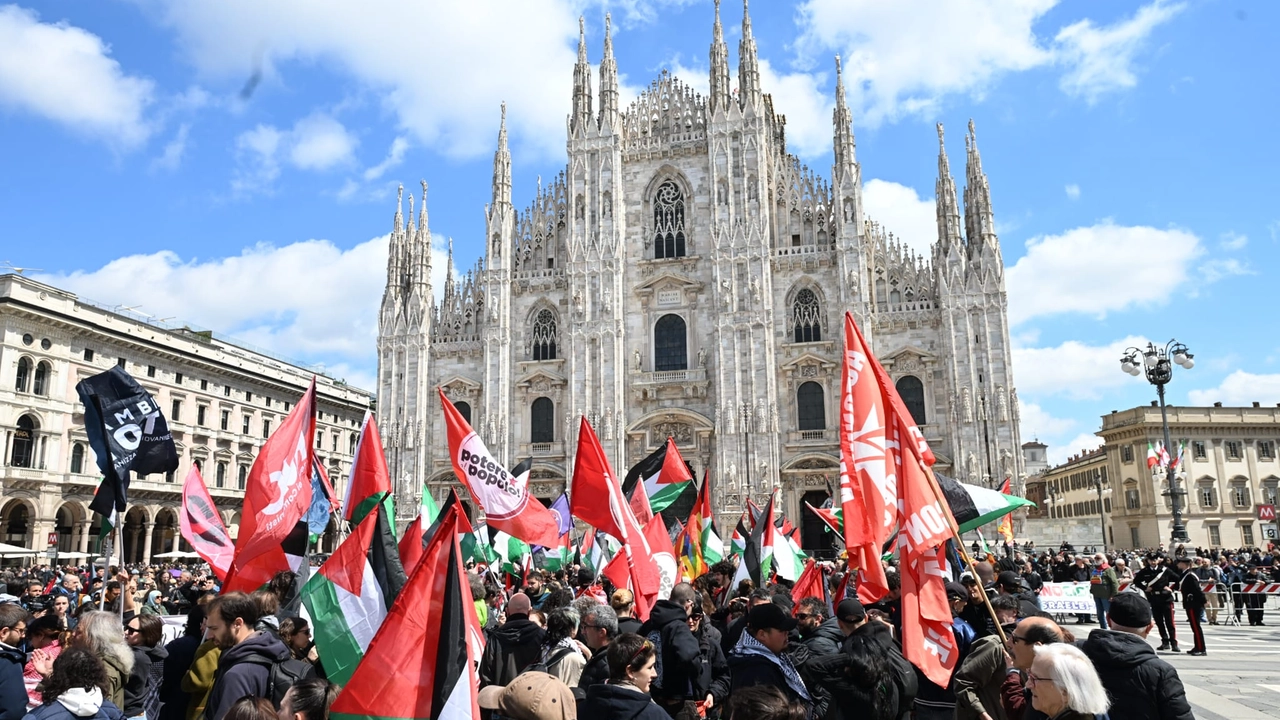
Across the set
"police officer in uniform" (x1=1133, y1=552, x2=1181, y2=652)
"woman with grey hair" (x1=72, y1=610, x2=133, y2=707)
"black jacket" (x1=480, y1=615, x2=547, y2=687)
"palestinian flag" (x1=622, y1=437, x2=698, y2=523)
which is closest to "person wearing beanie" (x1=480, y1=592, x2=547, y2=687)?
"black jacket" (x1=480, y1=615, x2=547, y2=687)

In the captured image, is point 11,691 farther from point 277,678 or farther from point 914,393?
point 914,393

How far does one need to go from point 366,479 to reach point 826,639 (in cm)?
552

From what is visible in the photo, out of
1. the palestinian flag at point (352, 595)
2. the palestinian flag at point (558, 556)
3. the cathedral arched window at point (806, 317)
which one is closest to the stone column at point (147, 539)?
the cathedral arched window at point (806, 317)

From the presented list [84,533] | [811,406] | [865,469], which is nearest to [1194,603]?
[865,469]

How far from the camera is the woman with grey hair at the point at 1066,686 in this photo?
3.85m

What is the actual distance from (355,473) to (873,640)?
19.7 ft

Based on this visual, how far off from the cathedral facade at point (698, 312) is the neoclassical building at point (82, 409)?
1194 cm

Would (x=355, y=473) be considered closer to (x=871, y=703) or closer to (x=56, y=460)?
(x=871, y=703)

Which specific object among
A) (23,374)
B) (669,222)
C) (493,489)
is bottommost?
(493,489)

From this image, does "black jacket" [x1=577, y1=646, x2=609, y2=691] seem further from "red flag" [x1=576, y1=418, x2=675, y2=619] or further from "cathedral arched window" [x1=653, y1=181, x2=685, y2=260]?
"cathedral arched window" [x1=653, y1=181, x2=685, y2=260]

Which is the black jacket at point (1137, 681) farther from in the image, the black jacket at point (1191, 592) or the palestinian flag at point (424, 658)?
the black jacket at point (1191, 592)

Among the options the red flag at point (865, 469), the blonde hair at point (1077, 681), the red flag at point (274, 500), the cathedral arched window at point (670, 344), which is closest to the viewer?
the blonde hair at point (1077, 681)

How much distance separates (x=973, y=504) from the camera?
9242 millimetres

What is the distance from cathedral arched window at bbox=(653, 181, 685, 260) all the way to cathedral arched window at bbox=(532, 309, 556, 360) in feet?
18.5
